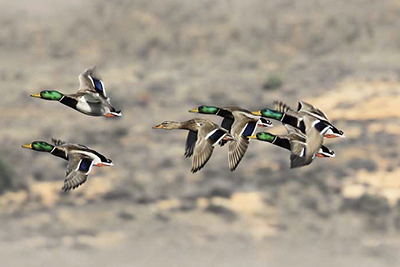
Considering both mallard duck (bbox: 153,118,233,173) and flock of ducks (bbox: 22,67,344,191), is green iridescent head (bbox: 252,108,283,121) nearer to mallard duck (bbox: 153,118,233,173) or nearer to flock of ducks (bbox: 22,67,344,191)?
flock of ducks (bbox: 22,67,344,191)

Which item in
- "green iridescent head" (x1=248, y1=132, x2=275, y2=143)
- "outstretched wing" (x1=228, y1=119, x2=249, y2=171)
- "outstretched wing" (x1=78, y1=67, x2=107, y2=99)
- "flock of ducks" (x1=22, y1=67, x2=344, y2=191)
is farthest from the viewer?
"green iridescent head" (x1=248, y1=132, x2=275, y2=143)

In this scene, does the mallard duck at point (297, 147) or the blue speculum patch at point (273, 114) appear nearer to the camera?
the mallard duck at point (297, 147)

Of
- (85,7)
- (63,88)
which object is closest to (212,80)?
(63,88)

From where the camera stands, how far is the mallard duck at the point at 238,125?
83.6 feet

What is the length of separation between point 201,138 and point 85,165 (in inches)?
120

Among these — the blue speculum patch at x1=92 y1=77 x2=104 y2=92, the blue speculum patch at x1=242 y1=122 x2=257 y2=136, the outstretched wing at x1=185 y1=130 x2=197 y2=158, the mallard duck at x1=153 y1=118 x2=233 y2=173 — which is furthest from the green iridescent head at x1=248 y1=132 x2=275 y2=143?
the blue speculum patch at x1=92 y1=77 x2=104 y2=92

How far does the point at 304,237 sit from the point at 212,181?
950 centimetres

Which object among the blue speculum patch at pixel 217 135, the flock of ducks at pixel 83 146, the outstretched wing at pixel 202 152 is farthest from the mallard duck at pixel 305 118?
the flock of ducks at pixel 83 146

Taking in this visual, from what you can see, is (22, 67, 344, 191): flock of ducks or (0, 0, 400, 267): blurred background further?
(0, 0, 400, 267): blurred background

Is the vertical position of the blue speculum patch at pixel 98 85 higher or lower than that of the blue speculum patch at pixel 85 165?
higher

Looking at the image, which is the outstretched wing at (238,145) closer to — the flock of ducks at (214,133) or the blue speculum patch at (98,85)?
the flock of ducks at (214,133)

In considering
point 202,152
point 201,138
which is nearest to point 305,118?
point 201,138

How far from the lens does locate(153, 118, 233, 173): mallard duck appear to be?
24.4m

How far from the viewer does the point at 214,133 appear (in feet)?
83.1
